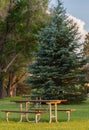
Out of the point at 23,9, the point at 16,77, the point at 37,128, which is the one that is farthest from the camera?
the point at 16,77

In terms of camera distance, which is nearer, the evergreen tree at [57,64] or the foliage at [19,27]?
the evergreen tree at [57,64]

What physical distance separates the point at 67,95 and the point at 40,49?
4287mm

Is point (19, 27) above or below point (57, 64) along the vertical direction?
above

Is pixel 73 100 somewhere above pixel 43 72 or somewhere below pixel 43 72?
below

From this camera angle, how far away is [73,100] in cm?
3419

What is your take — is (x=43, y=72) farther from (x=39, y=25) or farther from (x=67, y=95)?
(x=39, y=25)

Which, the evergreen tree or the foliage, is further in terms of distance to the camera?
the foliage

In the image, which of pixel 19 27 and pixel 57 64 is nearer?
pixel 57 64

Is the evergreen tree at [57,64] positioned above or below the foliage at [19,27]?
below

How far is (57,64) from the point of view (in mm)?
33781

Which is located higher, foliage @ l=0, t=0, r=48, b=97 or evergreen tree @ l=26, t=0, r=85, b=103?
foliage @ l=0, t=0, r=48, b=97

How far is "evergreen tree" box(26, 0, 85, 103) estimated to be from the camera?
33125mm

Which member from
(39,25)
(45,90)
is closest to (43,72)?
(45,90)

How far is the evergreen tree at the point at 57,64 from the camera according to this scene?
109ft
